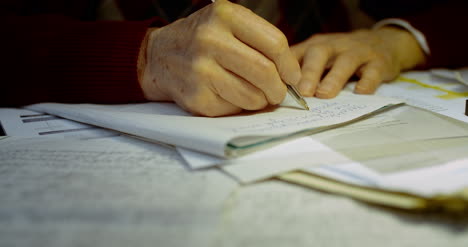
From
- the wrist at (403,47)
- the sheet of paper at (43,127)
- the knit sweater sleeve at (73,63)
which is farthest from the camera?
the wrist at (403,47)

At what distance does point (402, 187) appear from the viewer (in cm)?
30

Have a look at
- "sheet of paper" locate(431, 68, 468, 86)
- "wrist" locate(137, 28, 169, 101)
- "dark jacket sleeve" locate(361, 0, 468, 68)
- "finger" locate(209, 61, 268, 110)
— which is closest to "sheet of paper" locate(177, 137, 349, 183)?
"finger" locate(209, 61, 268, 110)

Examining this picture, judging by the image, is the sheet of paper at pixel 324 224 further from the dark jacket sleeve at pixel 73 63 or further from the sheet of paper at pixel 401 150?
the dark jacket sleeve at pixel 73 63

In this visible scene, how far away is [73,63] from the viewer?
0.62 metres

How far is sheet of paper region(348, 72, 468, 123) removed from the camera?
54cm

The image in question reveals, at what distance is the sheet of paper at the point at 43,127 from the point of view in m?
0.50

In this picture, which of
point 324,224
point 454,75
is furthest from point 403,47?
point 324,224

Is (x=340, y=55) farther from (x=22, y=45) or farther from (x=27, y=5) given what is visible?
(x=27, y=5)

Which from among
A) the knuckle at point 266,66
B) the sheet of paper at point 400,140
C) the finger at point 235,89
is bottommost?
the sheet of paper at point 400,140

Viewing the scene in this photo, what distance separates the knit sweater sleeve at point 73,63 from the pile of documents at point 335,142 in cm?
5

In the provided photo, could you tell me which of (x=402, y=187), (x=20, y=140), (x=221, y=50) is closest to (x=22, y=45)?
(x=20, y=140)

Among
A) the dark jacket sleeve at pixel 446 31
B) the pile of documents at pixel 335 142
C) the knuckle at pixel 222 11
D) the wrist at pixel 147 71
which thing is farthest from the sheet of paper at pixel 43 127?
the dark jacket sleeve at pixel 446 31

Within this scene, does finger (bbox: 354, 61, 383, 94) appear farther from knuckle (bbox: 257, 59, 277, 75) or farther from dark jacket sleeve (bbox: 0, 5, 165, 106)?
dark jacket sleeve (bbox: 0, 5, 165, 106)

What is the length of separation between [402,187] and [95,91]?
507 mm
